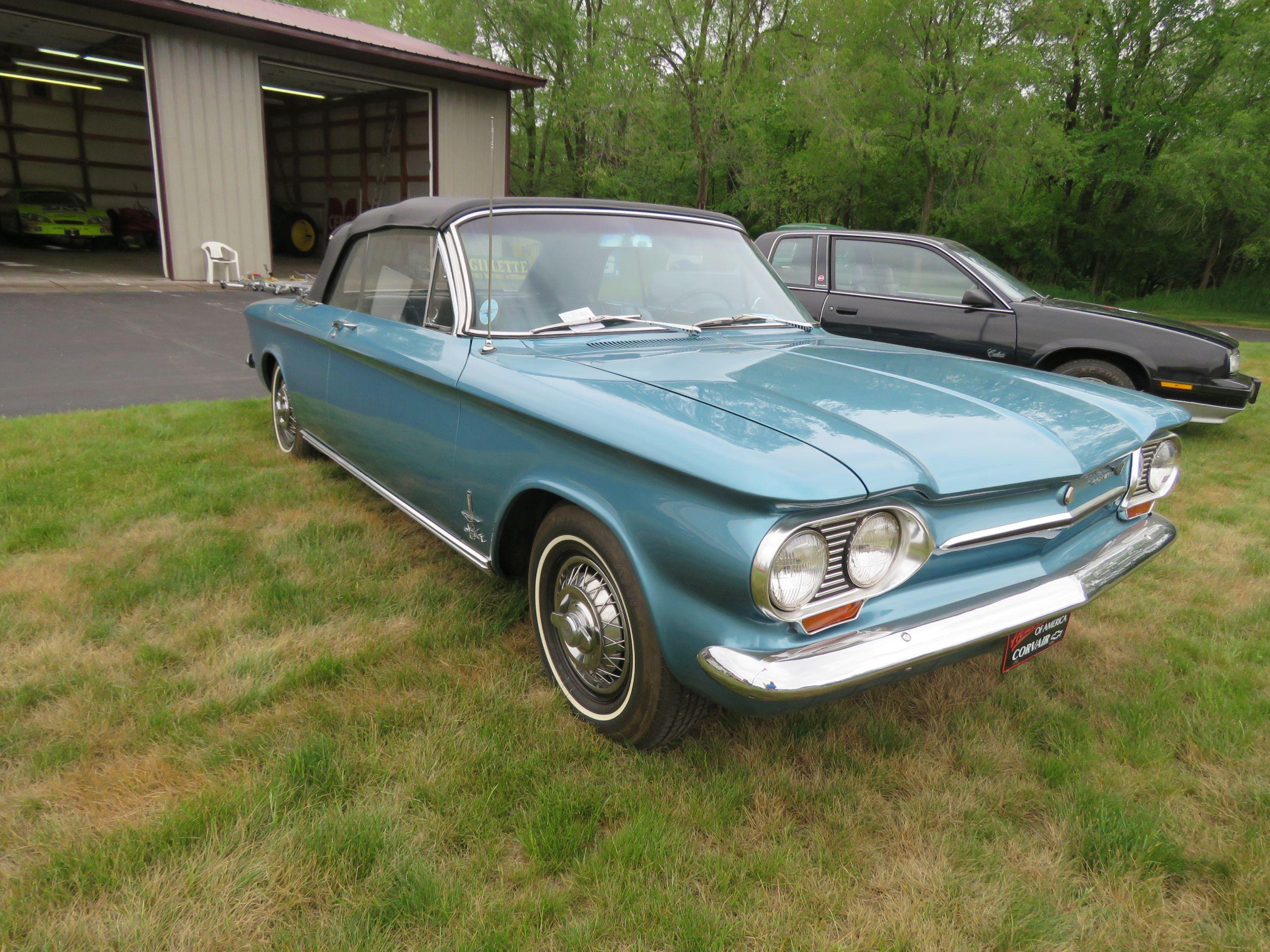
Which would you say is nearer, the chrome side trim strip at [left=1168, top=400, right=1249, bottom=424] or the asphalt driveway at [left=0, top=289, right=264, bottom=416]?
the chrome side trim strip at [left=1168, top=400, right=1249, bottom=424]

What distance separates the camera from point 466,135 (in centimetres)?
1686

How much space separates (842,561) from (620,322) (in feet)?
4.83

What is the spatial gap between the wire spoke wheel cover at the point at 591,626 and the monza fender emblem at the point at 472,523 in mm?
380

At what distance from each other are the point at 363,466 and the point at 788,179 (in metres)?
21.6

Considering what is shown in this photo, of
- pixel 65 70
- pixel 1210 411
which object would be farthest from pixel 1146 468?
pixel 65 70

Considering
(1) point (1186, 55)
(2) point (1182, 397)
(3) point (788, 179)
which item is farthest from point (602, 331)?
(1) point (1186, 55)

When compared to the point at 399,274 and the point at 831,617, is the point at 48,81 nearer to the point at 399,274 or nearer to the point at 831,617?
the point at 399,274

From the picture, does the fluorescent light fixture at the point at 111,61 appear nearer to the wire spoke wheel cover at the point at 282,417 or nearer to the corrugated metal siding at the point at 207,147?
the corrugated metal siding at the point at 207,147

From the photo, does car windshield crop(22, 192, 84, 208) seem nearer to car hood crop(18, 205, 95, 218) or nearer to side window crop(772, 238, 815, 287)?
car hood crop(18, 205, 95, 218)

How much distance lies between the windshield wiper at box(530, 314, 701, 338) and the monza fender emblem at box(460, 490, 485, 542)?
65 cm

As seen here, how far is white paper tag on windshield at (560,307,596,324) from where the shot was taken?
2975 millimetres

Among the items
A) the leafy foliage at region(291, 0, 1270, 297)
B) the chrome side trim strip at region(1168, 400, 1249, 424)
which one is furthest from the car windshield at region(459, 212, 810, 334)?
the leafy foliage at region(291, 0, 1270, 297)

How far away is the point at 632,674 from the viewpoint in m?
2.23

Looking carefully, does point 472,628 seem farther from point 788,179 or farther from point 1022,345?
point 788,179
